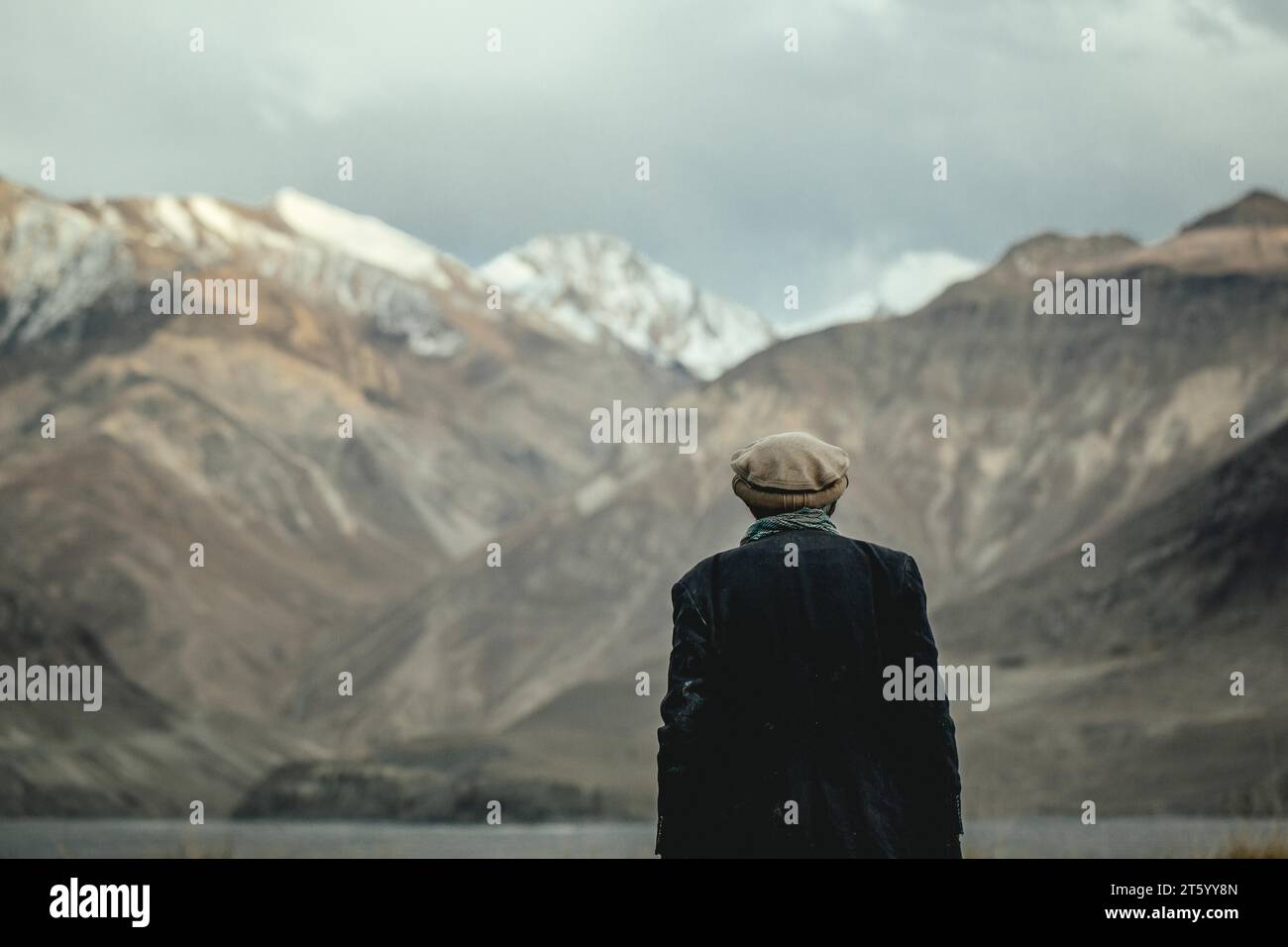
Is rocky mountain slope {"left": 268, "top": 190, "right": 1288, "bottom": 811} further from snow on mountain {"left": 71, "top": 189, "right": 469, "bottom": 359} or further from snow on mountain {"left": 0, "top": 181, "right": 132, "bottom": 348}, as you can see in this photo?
snow on mountain {"left": 71, "top": 189, "right": 469, "bottom": 359}

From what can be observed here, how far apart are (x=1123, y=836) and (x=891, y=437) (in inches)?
3063

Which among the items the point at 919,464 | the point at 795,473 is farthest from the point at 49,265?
the point at 795,473

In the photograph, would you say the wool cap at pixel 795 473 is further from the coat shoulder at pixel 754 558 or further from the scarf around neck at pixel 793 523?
the coat shoulder at pixel 754 558

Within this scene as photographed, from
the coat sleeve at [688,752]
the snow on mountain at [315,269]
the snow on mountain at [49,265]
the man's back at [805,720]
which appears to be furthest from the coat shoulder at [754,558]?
the snow on mountain at [315,269]

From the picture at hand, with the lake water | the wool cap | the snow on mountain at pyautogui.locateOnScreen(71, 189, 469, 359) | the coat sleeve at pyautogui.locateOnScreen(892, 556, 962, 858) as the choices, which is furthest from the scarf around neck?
the snow on mountain at pyautogui.locateOnScreen(71, 189, 469, 359)

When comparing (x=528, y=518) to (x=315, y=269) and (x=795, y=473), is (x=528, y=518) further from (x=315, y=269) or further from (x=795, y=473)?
(x=795, y=473)

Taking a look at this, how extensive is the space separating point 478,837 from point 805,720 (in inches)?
2070

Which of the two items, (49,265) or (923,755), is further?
(49,265)

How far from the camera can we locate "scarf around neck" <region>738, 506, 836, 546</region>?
5.05 m

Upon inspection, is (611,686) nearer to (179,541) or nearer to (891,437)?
(891,437)

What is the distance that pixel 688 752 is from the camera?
16.1ft

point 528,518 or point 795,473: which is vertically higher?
point 528,518

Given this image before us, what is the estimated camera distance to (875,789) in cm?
487

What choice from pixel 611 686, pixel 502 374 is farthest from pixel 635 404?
pixel 611 686
